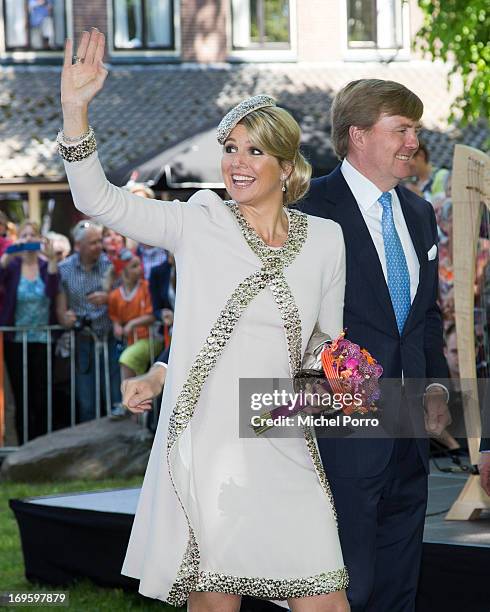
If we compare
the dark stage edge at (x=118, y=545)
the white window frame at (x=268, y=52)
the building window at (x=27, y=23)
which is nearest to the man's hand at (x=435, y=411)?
the dark stage edge at (x=118, y=545)

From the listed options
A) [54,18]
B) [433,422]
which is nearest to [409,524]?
[433,422]

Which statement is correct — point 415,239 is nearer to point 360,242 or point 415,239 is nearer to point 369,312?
point 360,242

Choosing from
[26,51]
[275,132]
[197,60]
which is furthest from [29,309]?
[197,60]

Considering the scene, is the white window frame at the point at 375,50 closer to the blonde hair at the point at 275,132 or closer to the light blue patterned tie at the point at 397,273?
the light blue patterned tie at the point at 397,273

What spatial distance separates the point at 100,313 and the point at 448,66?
49.0 feet

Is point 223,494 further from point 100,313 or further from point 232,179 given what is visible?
point 100,313

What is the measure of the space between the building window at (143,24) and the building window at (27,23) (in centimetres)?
126

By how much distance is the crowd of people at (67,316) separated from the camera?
1115cm

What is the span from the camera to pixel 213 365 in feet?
12.8

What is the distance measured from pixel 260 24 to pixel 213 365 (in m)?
21.5

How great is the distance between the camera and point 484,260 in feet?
25.0

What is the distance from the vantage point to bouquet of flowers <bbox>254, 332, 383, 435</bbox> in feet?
12.4

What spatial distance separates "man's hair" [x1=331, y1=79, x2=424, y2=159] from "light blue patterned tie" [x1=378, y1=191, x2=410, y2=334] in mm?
356

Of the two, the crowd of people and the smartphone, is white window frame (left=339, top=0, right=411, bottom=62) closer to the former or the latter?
the crowd of people
